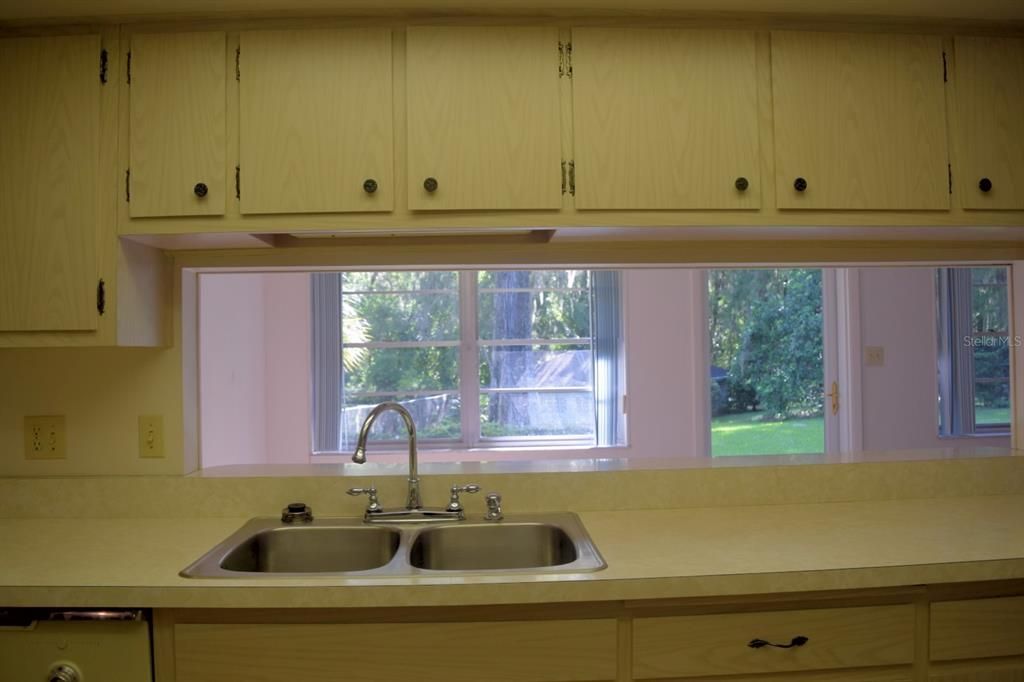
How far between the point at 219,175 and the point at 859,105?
1548 millimetres

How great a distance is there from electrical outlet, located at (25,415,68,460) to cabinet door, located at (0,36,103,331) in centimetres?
40

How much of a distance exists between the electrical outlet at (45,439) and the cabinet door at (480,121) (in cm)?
120

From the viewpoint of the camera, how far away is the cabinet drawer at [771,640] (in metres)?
1.33

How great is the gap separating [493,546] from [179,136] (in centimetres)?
126

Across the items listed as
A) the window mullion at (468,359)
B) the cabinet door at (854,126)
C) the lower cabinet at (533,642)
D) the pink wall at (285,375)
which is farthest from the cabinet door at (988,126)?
the pink wall at (285,375)

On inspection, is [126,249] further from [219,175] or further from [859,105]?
[859,105]

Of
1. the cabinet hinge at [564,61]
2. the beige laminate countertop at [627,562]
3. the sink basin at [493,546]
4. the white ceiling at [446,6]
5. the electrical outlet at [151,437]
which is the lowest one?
the sink basin at [493,546]

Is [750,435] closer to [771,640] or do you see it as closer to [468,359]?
[468,359]

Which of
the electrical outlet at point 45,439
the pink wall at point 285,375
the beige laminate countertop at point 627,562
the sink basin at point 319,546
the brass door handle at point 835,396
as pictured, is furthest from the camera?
the pink wall at point 285,375

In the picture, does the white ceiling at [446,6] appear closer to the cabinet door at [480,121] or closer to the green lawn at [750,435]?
the cabinet door at [480,121]

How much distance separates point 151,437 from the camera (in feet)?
6.09

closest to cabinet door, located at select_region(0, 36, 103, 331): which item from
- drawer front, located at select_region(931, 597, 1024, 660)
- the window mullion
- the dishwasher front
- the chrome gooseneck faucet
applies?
the dishwasher front

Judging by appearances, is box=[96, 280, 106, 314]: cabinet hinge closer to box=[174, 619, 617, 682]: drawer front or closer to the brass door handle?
box=[174, 619, 617, 682]: drawer front

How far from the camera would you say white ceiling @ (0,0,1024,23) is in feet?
5.15
